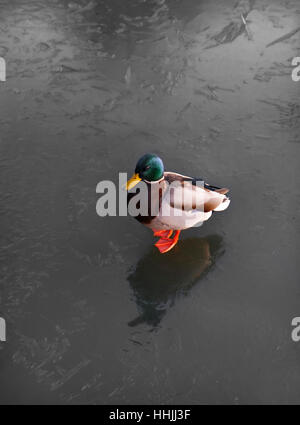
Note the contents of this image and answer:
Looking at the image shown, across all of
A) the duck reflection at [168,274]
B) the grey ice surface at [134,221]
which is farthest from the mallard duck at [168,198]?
the grey ice surface at [134,221]

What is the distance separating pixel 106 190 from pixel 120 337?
126cm

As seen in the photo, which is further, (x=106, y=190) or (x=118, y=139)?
(x=118, y=139)

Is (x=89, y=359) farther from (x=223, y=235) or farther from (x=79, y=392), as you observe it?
(x=223, y=235)

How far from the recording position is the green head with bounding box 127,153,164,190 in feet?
10.3

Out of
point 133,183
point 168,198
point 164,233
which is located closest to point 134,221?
point 164,233

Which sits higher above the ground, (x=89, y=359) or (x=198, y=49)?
(x=198, y=49)

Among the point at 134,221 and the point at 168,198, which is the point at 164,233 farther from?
the point at 168,198

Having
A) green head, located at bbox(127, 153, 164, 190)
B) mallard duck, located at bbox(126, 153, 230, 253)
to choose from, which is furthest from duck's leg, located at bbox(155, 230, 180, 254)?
green head, located at bbox(127, 153, 164, 190)

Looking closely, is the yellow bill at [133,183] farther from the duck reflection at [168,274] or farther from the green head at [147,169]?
the duck reflection at [168,274]

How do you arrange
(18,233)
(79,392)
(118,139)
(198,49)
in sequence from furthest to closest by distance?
(198,49) < (118,139) < (18,233) < (79,392)

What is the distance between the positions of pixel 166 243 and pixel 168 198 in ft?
1.21

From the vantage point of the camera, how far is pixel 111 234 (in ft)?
11.6

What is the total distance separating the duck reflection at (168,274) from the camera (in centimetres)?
316

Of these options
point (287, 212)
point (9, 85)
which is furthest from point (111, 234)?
point (9, 85)
